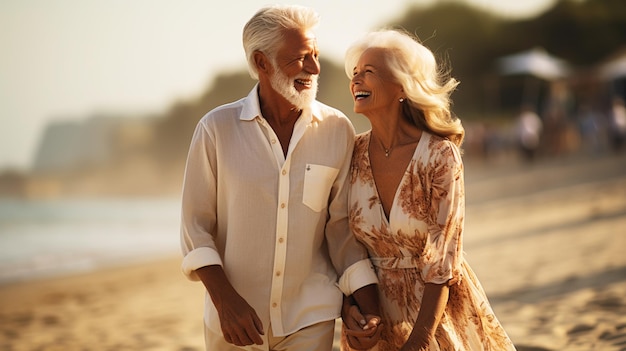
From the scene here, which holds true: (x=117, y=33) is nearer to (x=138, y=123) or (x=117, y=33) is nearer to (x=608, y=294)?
(x=138, y=123)

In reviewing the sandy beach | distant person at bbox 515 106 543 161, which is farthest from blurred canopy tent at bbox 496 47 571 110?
the sandy beach

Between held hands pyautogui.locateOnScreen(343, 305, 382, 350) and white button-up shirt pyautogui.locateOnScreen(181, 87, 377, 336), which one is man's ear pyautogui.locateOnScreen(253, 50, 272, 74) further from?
held hands pyautogui.locateOnScreen(343, 305, 382, 350)

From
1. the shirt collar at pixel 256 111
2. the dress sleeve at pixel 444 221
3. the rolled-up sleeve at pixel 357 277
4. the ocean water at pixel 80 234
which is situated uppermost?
the shirt collar at pixel 256 111

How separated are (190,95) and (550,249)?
1357 inches

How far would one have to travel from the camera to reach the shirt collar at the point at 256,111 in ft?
9.11

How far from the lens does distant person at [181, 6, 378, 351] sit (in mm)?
2709

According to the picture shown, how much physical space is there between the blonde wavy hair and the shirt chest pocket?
1.30 ft

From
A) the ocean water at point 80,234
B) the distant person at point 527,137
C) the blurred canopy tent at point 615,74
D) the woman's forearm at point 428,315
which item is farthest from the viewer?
the blurred canopy tent at point 615,74

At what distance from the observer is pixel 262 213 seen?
2.72 meters

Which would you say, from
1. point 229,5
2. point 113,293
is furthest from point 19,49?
point 113,293

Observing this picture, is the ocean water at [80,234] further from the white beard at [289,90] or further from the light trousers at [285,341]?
the white beard at [289,90]

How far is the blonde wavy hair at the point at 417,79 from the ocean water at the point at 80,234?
10.1 m

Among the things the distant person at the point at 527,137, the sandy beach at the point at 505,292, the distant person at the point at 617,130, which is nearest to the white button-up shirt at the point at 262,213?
the sandy beach at the point at 505,292

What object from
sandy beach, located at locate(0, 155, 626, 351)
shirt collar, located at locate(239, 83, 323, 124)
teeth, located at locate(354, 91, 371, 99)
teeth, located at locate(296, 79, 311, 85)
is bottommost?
sandy beach, located at locate(0, 155, 626, 351)
